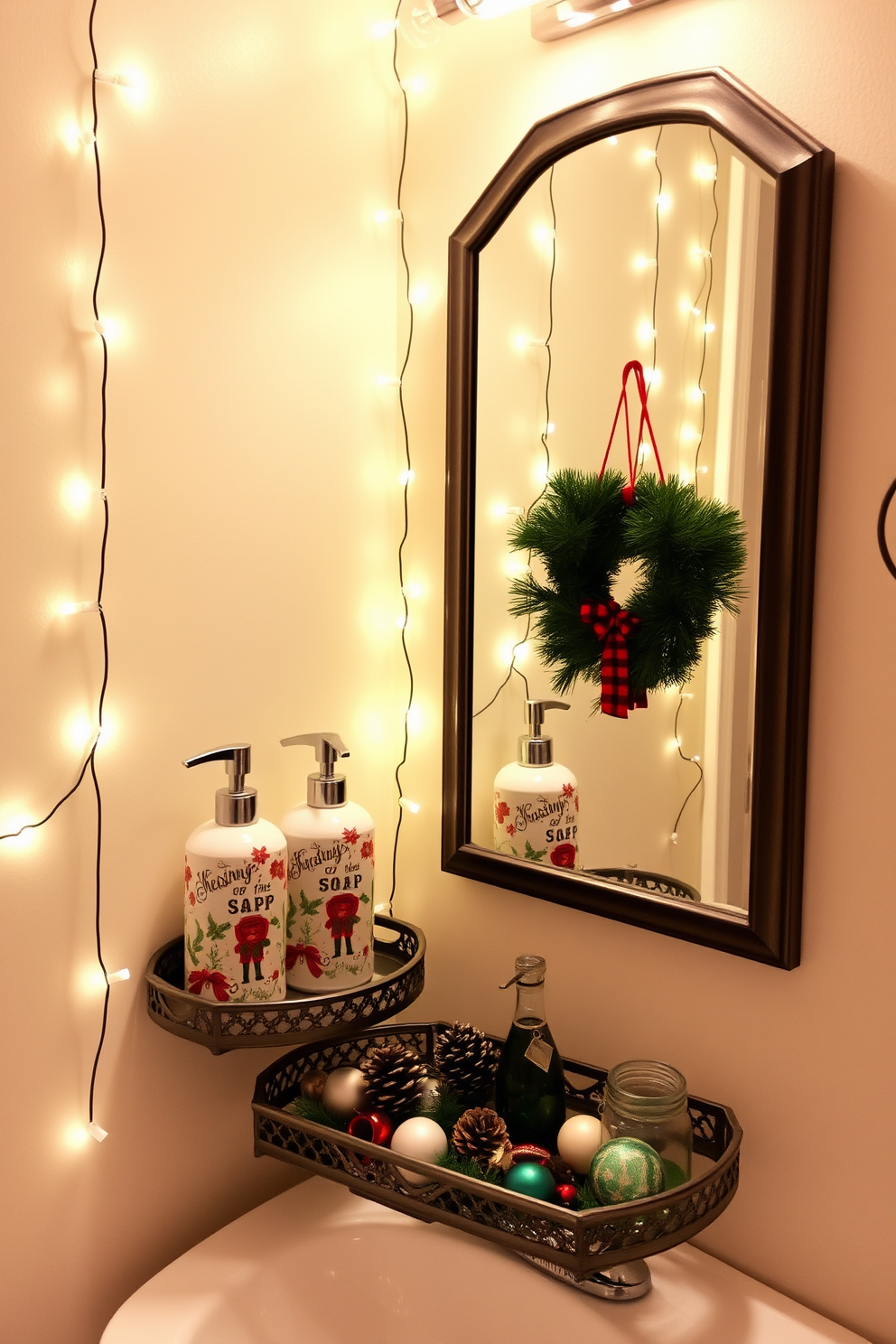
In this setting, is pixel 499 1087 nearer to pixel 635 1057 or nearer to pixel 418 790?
pixel 635 1057

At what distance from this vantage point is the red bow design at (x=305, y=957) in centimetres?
98

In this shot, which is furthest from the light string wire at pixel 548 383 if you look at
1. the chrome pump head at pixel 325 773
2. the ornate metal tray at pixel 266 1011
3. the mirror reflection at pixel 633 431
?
the ornate metal tray at pixel 266 1011

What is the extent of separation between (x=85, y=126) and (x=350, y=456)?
1.28 ft

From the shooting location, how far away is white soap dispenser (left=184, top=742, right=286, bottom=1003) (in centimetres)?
90

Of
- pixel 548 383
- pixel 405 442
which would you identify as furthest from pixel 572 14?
pixel 405 442

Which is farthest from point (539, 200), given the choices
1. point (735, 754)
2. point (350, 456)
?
point (735, 754)

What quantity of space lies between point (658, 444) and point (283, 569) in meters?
0.38

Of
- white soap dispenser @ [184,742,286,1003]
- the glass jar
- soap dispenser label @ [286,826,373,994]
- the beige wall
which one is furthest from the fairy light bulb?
the glass jar

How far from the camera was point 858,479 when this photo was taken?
832 millimetres

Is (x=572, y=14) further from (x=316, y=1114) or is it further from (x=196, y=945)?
(x=316, y=1114)

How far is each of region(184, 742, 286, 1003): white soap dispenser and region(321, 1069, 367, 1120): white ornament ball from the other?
4.5 inches

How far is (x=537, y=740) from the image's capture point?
1.05m

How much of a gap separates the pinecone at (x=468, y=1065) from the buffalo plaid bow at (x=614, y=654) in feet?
1.11

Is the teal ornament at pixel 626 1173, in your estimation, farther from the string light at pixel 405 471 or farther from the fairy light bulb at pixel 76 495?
the fairy light bulb at pixel 76 495
